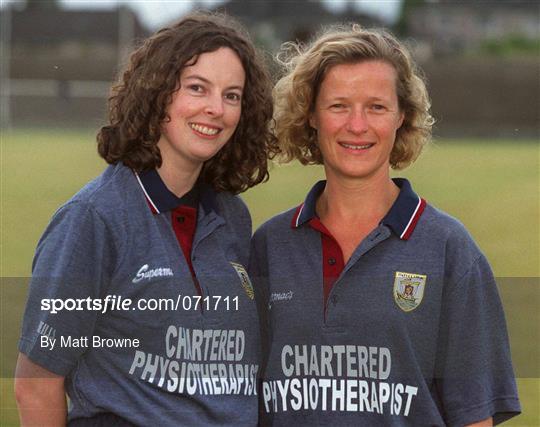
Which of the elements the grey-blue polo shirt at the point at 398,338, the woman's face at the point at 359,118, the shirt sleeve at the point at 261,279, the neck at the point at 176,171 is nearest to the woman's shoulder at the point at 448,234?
the grey-blue polo shirt at the point at 398,338

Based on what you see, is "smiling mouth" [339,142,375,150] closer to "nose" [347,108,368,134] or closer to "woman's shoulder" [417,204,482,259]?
"nose" [347,108,368,134]

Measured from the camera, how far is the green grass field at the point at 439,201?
3736 millimetres

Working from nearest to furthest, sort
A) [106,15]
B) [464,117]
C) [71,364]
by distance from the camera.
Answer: [71,364] < [464,117] < [106,15]

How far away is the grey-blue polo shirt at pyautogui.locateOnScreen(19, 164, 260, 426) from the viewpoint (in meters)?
1.48

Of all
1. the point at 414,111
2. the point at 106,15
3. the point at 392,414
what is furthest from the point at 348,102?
the point at 106,15

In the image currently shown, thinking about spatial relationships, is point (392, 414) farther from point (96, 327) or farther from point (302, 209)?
point (96, 327)

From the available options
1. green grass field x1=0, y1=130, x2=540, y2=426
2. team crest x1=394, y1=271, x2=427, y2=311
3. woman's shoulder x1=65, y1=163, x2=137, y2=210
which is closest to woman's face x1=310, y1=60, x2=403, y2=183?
team crest x1=394, y1=271, x2=427, y2=311

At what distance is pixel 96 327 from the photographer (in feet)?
4.98

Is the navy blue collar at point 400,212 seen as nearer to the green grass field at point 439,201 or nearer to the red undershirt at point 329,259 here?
the red undershirt at point 329,259

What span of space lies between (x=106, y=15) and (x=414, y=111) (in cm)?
3013

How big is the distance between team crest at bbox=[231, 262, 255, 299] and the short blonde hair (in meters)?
0.30

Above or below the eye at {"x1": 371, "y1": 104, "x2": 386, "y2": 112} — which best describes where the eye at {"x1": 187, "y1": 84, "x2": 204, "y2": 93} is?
above

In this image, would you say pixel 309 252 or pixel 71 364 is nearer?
pixel 71 364

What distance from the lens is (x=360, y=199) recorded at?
1666 millimetres
